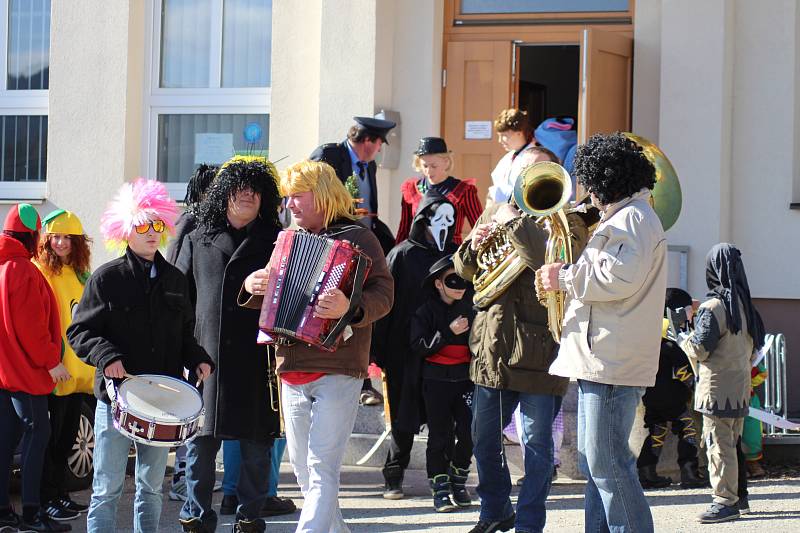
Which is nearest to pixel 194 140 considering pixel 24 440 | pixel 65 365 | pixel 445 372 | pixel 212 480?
pixel 65 365

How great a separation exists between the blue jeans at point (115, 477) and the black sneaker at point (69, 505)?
1.78 meters

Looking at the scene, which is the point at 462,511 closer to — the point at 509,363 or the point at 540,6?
the point at 509,363

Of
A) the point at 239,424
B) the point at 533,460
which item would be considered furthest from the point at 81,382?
the point at 533,460

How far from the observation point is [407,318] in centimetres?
781

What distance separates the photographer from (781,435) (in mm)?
9109

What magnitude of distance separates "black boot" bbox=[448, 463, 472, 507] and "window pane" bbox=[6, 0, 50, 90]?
276 inches

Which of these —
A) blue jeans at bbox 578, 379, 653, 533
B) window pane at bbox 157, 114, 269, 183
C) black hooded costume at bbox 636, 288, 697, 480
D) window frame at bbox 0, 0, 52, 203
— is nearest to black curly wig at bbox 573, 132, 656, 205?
blue jeans at bbox 578, 379, 653, 533

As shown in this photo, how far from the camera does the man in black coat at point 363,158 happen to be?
8.78 meters

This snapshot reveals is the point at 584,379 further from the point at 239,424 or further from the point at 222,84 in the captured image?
the point at 222,84

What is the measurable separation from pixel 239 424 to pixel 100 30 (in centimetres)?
664

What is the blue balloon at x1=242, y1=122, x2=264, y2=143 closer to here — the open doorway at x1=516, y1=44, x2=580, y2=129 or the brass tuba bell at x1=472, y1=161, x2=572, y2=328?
the open doorway at x1=516, y1=44, x2=580, y2=129

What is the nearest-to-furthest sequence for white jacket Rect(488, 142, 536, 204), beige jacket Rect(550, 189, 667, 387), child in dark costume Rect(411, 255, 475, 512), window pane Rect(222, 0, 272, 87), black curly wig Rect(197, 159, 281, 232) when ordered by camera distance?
beige jacket Rect(550, 189, 667, 387)
black curly wig Rect(197, 159, 281, 232)
child in dark costume Rect(411, 255, 475, 512)
white jacket Rect(488, 142, 536, 204)
window pane Rect(222, 0, 272, 87)

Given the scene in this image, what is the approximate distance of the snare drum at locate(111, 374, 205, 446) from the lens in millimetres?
5449

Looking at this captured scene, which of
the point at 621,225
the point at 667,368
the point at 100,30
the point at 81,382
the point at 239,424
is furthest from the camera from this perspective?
the point at 100,30
